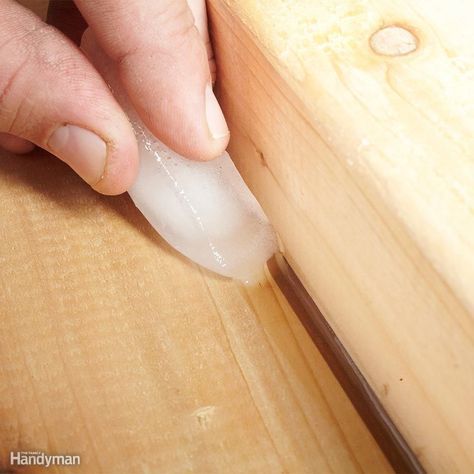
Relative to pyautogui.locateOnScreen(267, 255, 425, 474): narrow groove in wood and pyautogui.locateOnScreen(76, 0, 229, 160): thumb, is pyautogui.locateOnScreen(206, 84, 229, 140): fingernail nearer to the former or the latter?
pyautogui.locateOnScreen(76, 0, 229, 160): thumb

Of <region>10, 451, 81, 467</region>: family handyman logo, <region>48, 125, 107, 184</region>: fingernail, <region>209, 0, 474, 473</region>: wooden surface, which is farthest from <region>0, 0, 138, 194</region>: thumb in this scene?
<region>10, 451, 81, 467</region>: family handyman logo

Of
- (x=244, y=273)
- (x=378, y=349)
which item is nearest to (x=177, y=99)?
(x=244, y=273)

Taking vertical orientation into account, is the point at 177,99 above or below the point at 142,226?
above

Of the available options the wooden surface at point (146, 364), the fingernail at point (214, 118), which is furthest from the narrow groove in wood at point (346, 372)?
the fingernail at point (214, 118)

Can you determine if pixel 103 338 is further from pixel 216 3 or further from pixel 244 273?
pixel 216 3

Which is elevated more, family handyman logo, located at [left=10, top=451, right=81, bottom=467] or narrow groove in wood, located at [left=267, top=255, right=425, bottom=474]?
narrow groove in wood, located at [left=267, top=255, right=425, bottom=474]

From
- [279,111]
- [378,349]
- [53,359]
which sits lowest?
[53,359]

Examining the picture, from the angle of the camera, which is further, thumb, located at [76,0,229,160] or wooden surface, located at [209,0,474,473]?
thumb, located at [76,0,229,160]

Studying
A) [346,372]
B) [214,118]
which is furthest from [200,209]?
[346,372]
